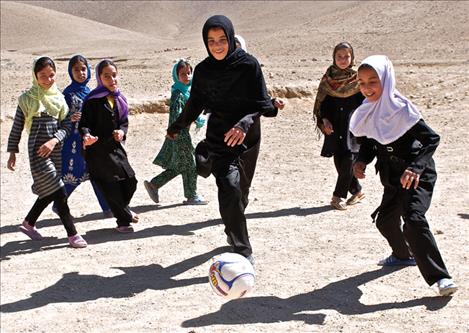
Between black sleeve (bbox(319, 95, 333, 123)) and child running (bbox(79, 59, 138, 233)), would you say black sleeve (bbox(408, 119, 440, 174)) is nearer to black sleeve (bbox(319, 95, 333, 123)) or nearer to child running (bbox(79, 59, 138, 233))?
black sleeve (bbox(319, 95, 333, 123))

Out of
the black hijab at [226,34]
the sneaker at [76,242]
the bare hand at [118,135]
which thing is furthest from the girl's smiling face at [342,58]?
the sneaker at [76,242]

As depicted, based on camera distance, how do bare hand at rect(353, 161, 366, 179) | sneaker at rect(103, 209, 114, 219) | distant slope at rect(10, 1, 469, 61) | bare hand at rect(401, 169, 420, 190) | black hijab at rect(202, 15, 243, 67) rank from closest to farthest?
bare hand at rect(401, 169, 420, 190) → bare hand at rect(353, 161, 366, 179) → black hijab at rect(202, 15, 243, 67) → sneaker at rect(103, 209, 114, 219) → distant slope at rect(10, 1, 469, 61)

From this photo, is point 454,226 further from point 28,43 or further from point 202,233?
point 28,43

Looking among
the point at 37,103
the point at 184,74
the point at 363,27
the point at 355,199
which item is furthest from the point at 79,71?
the point at 363,27

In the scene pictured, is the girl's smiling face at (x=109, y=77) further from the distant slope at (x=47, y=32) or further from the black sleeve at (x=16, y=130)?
the distant slope at (x=47, y=32)

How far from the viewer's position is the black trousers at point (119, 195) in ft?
25.0

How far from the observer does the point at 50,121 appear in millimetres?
7289

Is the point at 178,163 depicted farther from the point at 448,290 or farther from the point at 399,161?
the point at 448,290

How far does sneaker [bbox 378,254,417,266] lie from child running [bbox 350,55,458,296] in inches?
22.0

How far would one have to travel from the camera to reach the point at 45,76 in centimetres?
722

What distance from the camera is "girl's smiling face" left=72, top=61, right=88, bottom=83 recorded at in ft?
25.8

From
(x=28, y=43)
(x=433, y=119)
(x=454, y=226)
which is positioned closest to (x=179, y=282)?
(x=454, y=226)

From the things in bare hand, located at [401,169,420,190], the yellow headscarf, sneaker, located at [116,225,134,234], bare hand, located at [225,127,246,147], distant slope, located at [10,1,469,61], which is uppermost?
distant slope, located at [10,1,469,61]

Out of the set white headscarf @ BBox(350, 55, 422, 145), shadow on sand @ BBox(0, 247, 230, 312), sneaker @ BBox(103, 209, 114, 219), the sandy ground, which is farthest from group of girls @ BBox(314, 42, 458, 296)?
sneaker @ BBox(103, 209, 114, 219)
